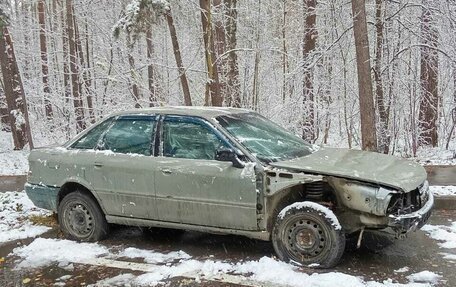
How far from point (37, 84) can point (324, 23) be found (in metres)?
14.3

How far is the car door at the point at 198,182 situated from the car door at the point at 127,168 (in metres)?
0.17

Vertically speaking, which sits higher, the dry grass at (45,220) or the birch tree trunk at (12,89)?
the birch tree trunk at (12,89)

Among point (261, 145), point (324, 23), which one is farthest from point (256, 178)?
point (324, 23)

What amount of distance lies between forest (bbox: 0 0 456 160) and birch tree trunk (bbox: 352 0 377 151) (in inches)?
0.8

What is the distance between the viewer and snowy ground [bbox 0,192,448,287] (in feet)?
15.6

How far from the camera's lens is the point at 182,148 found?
19.0ft

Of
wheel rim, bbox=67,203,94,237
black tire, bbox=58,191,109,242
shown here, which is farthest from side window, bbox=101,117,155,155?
wheel rim, bbox=67,203,94,237

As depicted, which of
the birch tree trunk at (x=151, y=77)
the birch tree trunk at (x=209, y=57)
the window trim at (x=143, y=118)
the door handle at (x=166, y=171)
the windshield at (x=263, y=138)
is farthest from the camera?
the birch tree trunk at (x=151, y=77)

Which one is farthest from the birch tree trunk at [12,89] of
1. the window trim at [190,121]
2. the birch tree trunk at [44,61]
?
the window trim at [190,121]

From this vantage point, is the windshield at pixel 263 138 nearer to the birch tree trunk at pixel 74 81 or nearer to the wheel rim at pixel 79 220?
the wheel rim at pixel 79 220

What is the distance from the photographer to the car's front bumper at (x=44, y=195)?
6555 mm

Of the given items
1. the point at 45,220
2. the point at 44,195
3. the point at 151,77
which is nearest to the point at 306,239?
the point at 44,195

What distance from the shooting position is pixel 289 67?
1808 cm

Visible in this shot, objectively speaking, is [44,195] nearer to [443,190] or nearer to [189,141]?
[189,141]
